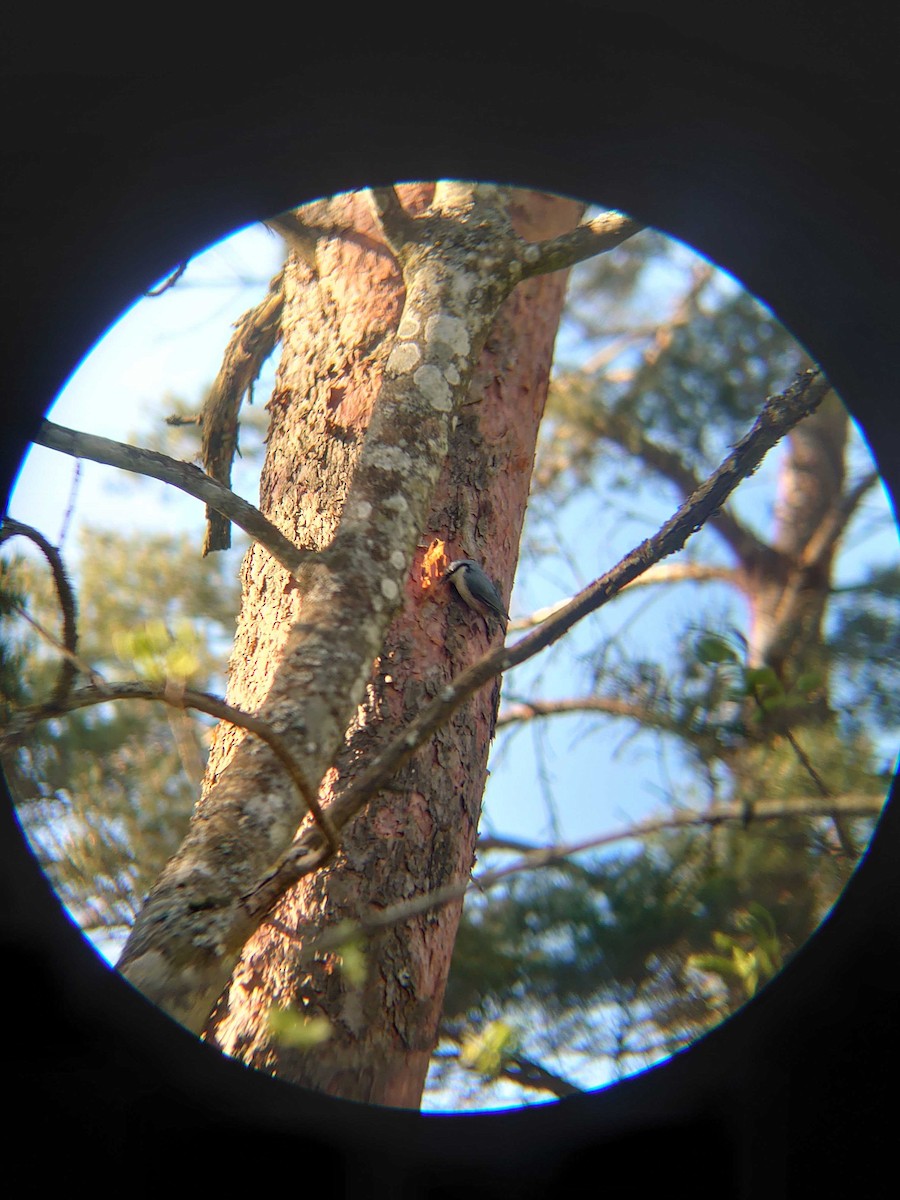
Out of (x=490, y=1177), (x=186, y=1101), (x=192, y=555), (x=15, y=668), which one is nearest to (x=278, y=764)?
(x=186, y=1101)

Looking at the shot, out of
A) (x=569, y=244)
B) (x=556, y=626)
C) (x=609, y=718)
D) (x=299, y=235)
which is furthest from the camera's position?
(x=609, y=718)

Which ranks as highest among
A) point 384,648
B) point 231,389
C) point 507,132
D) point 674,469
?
point 674,469

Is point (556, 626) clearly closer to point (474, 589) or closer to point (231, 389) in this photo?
point (474, 589)

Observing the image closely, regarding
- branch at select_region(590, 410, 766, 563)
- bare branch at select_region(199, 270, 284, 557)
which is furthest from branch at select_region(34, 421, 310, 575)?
branch at select_region(590, 410, 766, 563)

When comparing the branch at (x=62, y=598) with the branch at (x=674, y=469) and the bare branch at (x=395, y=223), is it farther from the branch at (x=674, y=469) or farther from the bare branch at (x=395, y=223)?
the branch at (x=674, y=469)

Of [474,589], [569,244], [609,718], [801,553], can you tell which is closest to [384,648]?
[474,589]

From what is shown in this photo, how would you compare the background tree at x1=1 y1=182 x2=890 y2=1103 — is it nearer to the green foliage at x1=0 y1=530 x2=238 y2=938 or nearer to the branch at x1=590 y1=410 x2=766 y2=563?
the branch at x1=590 y1=410 x2=766 y2=563

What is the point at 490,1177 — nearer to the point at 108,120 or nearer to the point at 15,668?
the point at 108,120

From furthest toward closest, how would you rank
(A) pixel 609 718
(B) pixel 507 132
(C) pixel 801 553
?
(C) pixel 801 553
(A) pixel 609 718
(B) pixel 507 132
